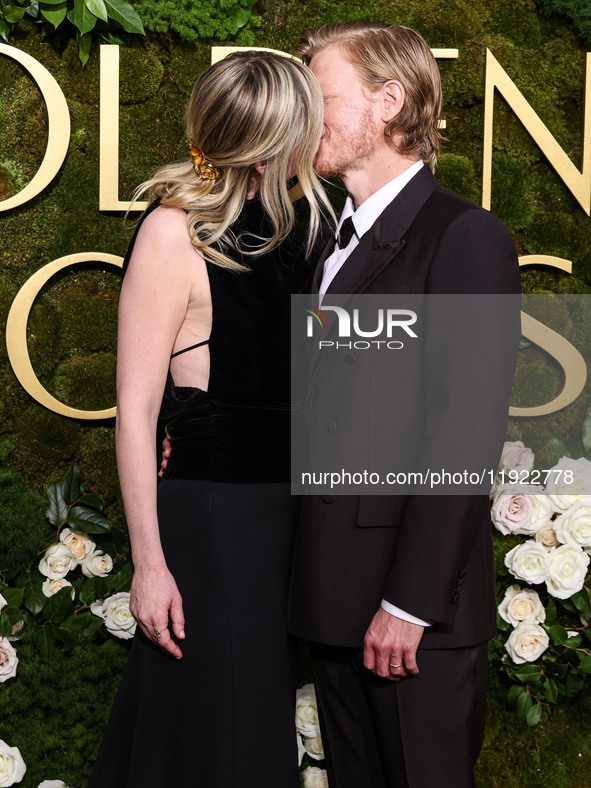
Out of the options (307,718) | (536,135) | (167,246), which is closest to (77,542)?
(307,718)

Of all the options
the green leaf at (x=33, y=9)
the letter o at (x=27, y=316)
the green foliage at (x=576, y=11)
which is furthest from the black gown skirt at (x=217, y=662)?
the green foliage at (x=576, y=11)

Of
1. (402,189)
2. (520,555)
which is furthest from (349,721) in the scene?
(402,189)

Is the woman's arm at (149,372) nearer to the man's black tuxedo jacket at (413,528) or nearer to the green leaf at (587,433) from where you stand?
the man's black tuxedo jacket at (413,528)

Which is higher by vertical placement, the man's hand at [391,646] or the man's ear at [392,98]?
the man's ear at [392,98]

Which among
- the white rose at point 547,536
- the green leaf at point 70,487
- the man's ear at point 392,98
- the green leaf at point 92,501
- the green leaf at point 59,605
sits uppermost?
the man's ear at point 392,98

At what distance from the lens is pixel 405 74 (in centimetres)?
182

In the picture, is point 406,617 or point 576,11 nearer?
point 406,617

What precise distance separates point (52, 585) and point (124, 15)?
1851mm

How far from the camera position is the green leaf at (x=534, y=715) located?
8.00ft

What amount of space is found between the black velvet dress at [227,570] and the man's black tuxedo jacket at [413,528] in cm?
10

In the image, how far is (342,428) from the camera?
166 cm

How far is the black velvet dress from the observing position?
1.69 metres

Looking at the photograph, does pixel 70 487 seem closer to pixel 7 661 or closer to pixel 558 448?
pixel 7 661

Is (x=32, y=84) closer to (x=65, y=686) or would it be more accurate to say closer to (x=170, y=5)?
(x=170, y=5)
